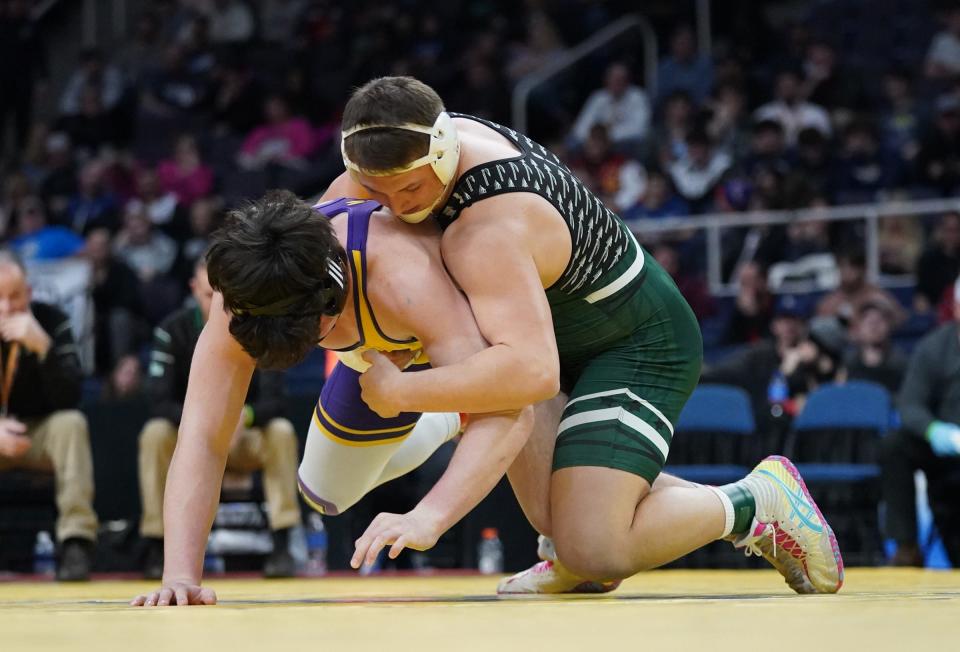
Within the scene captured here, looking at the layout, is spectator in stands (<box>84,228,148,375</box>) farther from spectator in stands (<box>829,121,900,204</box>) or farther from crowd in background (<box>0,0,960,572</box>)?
spectator in stands (<box>829,121,900,204</box>)

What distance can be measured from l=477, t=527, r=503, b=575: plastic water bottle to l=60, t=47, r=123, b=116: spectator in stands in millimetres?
6700

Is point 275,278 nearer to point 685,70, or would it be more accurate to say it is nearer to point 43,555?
point 43,555

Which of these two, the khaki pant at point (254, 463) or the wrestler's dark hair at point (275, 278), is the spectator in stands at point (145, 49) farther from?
the wrestler's dark hair at point (275, 278)

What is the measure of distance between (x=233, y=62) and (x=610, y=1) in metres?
3.00

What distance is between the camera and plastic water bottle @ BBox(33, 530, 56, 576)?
20.3 ft

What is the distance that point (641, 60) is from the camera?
10.3m

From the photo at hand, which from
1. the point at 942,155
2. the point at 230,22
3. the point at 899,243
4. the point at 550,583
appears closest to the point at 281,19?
the point at 230,22

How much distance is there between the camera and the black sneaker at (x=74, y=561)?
517 centimetres

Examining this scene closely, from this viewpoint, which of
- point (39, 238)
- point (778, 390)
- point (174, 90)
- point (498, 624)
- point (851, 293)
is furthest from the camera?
point (174, 90)

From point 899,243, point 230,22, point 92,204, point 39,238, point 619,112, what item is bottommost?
point 899,243

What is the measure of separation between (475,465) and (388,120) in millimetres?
639

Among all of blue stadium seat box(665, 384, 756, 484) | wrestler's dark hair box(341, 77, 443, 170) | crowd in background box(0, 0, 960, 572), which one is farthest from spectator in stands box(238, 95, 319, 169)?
wrestler's dark hair box(341, 77, 443, 170)

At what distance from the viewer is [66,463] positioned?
5.37m

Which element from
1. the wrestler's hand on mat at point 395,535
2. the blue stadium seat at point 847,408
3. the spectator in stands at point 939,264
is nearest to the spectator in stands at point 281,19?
the spectator in stands at point 939,264
